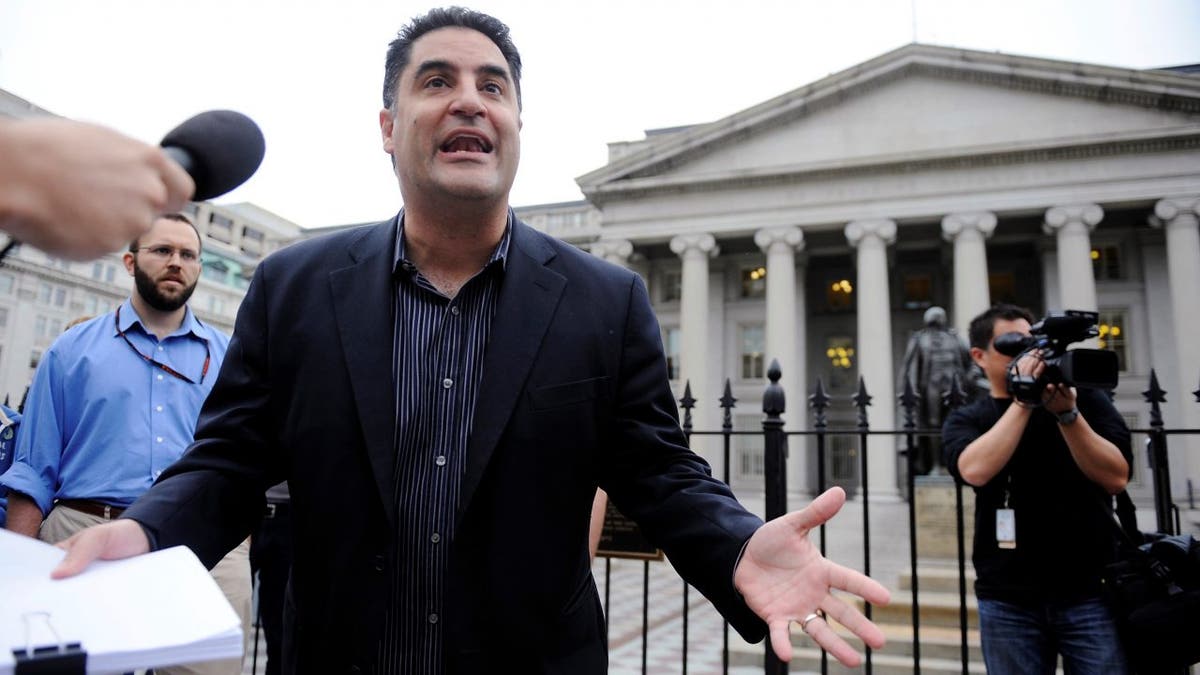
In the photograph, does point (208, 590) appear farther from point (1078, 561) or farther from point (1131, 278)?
point (1131, 278)

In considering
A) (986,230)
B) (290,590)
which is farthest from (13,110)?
(986,230)

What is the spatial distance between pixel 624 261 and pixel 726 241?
480 centimetres

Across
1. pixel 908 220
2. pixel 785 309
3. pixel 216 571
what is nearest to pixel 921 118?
pixel 908 220

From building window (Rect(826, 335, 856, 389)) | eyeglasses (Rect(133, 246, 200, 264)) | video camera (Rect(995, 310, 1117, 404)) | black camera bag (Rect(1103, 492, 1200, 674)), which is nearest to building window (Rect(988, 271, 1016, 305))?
building window (Rect(826, 335, 856, 389))

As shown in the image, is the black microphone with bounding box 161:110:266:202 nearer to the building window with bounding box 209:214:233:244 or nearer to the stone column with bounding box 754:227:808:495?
the stone column with bounding box 754:227:808:495

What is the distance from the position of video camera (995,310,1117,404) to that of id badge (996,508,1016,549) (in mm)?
540

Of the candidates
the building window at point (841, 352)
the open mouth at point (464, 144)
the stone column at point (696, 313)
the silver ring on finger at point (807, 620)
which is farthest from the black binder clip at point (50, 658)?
the building window at point (841, 352)

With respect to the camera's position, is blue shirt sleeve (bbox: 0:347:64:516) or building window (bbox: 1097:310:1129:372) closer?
blue shirt sleeve (bbox: 0:347:64:516)

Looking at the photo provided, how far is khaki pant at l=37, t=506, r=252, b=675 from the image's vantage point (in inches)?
133

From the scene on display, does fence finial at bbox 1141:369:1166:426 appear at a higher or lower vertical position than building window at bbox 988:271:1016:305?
lower

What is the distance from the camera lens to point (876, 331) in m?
30.2

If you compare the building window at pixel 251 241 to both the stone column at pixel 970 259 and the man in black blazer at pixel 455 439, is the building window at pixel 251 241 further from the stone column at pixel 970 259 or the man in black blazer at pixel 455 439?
the man in black blazer at pixel 455 439

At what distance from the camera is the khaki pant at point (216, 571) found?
3379mm

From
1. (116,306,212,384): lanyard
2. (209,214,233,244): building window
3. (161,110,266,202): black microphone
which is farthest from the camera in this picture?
(209,214,233,244): building window
